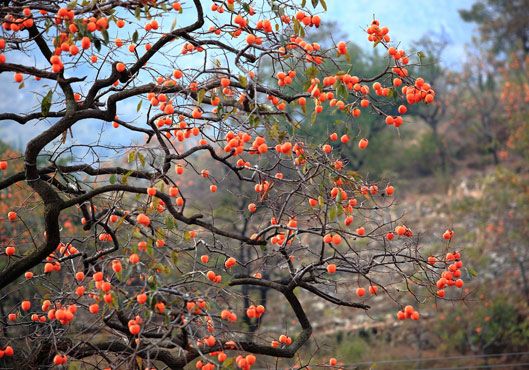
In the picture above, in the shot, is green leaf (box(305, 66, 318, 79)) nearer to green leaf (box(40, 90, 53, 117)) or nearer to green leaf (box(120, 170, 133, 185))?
green leaf (box(120, 170, 133, 185))

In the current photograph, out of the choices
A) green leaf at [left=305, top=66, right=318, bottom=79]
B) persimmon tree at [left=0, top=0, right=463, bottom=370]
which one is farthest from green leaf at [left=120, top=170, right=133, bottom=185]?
green leaf at [left=305, top=66, right=318, bottom=79]

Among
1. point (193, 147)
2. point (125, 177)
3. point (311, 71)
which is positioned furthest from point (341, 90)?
point (125, 177)

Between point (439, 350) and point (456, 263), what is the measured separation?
12.1 meters

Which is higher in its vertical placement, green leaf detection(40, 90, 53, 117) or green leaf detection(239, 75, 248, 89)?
green leaf detection(40, 90, 53, 117)

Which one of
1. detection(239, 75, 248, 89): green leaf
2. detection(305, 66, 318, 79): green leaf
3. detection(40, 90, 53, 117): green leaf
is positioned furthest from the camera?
detection(40, 90, 53, 117): green leaf

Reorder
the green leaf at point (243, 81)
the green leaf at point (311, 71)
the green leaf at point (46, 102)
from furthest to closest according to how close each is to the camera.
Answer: the green leaf at point (46, 102) < the green leaf at point (311, 71) < the green leaf at point (243, 81)

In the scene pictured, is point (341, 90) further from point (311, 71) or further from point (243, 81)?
point (243, 81)

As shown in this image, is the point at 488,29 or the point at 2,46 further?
the point at 488,29

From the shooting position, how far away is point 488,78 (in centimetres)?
2453

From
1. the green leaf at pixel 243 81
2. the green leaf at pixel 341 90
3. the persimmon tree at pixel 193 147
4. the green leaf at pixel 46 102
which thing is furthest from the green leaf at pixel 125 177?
the green leaf at pixel 341 90

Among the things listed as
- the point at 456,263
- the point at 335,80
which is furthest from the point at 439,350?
the point at 335,80

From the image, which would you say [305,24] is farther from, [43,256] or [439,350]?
[439,350]

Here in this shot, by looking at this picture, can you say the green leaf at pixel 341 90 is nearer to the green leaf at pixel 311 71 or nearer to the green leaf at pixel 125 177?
the green leaf at pixel 311 71

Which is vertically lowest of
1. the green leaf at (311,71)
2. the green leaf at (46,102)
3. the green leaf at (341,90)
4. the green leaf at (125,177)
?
the green leaf at (125,177)
